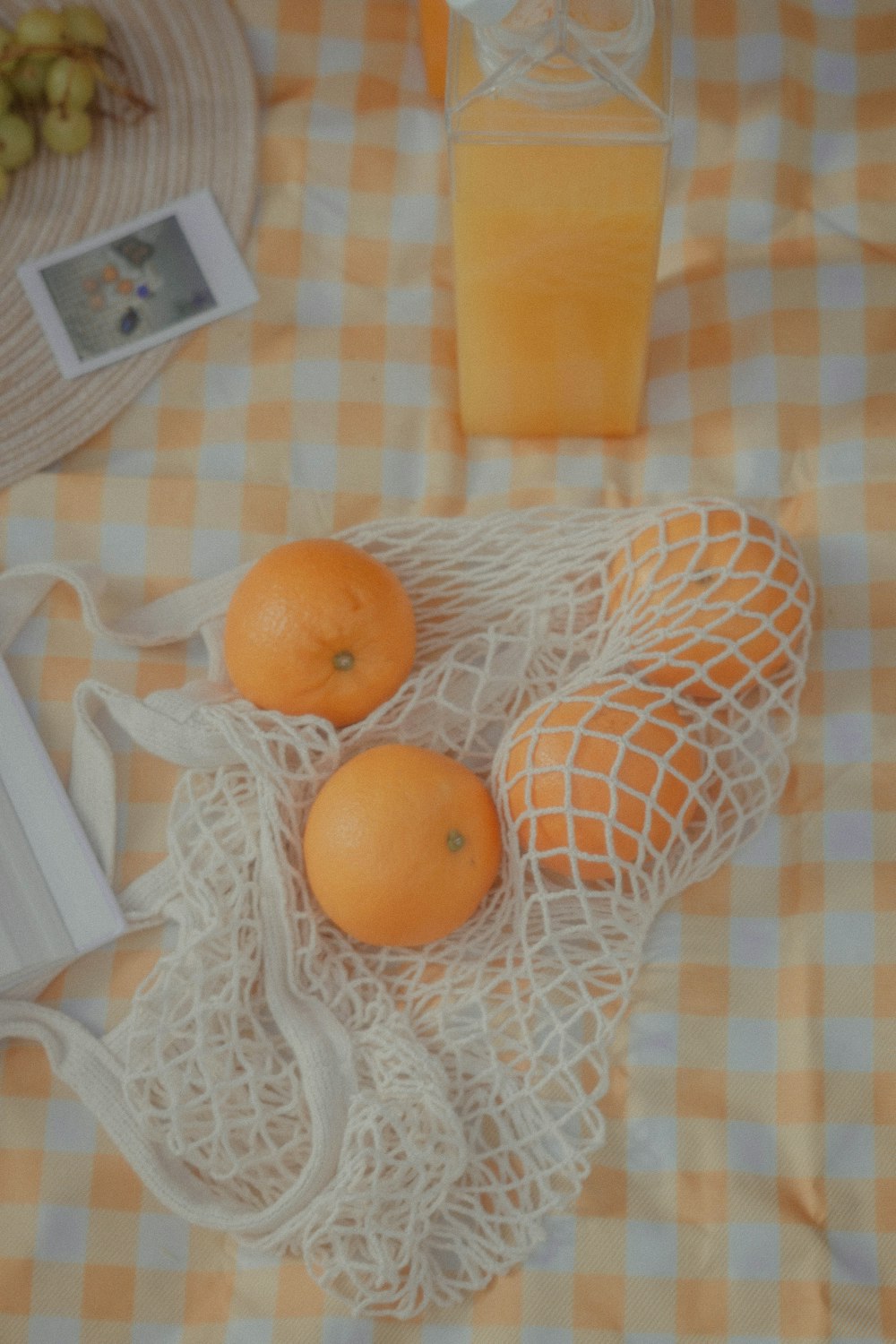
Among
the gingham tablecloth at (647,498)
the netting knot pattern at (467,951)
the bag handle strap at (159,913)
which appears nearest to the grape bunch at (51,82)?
the gingham tablecloth at (647,498)

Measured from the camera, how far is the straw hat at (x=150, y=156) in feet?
3.38

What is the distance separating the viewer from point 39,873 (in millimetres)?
901

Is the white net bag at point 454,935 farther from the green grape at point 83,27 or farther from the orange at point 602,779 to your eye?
the green grape at point 83,27

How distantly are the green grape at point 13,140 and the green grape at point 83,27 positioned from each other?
71mm

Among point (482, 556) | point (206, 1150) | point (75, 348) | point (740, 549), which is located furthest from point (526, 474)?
point (206, 1150)

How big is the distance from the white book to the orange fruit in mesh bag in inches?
6.5

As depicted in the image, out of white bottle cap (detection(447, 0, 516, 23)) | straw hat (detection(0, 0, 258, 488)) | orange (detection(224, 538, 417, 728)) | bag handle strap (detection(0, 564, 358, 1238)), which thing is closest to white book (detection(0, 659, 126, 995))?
bag handle strap (detection(0, 564, 358, 1238))

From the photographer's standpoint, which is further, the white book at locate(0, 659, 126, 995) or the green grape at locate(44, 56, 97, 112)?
the green grape at locate(44, 56, 97, 112)

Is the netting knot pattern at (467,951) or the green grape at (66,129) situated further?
the green grape at (66,129)

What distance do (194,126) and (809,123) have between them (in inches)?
18.2

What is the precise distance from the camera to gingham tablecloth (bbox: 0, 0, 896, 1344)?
2.69ft

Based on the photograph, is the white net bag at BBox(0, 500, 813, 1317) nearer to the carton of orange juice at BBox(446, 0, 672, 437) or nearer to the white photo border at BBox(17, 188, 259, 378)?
the carton of orange juice at BBox(446, 0, 672, 437)

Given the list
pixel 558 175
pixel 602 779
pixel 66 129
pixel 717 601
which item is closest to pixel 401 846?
pixel 602 779

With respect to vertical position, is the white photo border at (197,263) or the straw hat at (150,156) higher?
the straw hat at (150,156)
